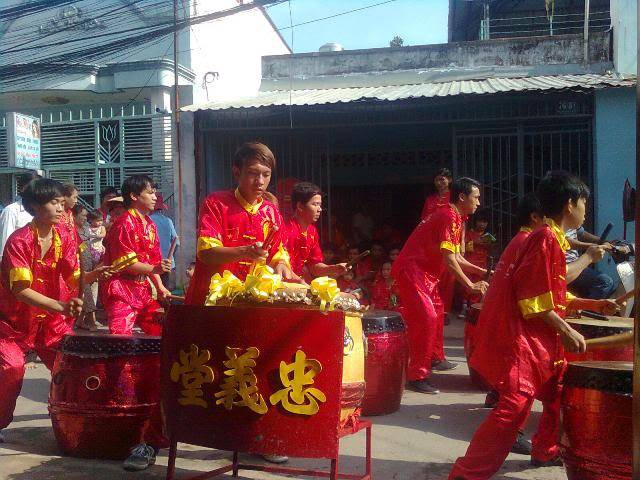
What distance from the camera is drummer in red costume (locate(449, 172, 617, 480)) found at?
3.12 m

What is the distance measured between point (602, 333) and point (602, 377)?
102 cm

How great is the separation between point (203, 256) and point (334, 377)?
101 cm

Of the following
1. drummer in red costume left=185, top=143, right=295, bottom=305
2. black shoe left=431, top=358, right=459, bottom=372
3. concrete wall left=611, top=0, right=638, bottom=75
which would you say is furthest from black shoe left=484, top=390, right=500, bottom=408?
concrete wall left=611, top=0, right=638, bottom=75

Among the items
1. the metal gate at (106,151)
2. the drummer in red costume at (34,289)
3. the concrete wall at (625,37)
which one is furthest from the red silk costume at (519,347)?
the metal gate at (106,151)

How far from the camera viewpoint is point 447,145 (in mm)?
11547

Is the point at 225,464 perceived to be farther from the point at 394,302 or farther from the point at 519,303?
the point at 394,302

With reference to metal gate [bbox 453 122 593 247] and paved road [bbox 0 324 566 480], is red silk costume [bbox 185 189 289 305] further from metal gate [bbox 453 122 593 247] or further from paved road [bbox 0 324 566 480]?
metal gate [bbox 453 122 593 247]

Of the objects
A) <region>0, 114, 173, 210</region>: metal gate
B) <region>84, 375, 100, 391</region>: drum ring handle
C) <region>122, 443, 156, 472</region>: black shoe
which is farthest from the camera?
<region>0, 114, 173, 210</region>: metal gate

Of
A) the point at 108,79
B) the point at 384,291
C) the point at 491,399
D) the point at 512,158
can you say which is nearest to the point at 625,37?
the point at 512,158

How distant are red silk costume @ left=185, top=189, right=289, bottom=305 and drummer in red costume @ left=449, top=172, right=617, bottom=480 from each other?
1266 mm

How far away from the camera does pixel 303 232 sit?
5074 millimetres

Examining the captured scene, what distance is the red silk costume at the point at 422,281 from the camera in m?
5.40

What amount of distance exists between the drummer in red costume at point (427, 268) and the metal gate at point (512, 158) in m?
3.64

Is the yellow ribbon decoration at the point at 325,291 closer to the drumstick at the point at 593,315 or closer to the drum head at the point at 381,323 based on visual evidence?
the drum head at the point at 381,323
